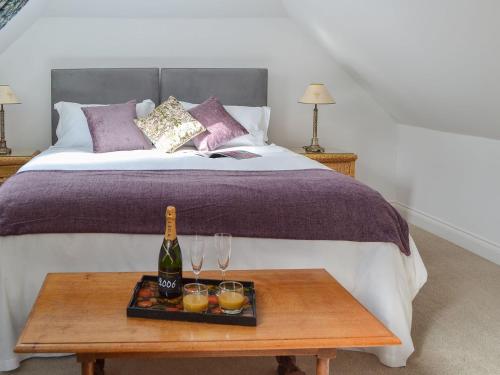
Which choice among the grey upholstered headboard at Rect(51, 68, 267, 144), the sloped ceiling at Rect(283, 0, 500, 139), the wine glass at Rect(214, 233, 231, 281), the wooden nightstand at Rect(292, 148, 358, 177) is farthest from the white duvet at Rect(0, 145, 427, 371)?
the grey upholstered headboard at Rect(51, 68, 267, 144)

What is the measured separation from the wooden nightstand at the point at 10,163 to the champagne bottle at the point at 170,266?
265 cm

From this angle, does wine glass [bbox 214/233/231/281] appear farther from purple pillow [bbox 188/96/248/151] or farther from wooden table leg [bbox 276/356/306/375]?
purple pillow [bbox 188/96/248/151]

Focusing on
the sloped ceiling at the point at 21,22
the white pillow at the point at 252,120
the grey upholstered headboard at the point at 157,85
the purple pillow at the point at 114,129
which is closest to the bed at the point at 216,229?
the purple pillow at the point at 114,129

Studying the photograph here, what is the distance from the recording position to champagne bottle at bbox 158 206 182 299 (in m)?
1.89

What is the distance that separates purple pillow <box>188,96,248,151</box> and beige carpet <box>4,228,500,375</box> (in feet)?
5.51

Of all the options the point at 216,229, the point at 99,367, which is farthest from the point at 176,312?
the point at 216,229

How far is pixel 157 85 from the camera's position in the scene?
4848 mm

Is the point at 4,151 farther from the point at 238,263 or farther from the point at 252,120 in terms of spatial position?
the point at 238,263

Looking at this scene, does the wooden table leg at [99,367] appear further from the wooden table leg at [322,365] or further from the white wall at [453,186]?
the white wall at [453,186]

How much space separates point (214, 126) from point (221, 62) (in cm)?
109

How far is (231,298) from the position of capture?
1789 millimetres

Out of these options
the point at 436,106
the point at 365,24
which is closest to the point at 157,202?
the point at 365,24

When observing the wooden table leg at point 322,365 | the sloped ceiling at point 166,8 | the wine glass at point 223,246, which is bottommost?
the wooden table leg at point 322,365

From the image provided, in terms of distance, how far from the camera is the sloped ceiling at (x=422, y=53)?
2920mm
